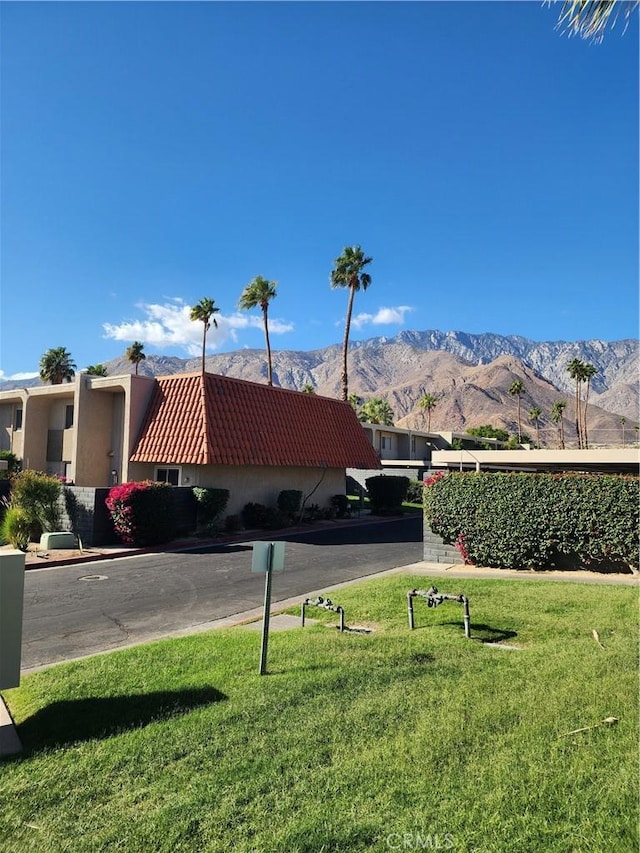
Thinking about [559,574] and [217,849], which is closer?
[217,849]

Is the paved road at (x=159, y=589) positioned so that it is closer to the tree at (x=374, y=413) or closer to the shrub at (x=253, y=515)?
the shrub at (x=253, y=515)

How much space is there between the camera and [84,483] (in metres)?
25.8

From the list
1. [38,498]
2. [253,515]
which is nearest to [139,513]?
[38,498]

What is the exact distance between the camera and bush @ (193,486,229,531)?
2195 centimetres

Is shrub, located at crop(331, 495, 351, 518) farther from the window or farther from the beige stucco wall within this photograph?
the window

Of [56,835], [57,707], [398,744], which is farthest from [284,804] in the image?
[57,707]

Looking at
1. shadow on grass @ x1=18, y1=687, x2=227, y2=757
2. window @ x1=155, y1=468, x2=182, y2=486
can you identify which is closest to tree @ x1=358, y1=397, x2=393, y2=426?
window @ x1=155, y1=468, x2=182, y2=486

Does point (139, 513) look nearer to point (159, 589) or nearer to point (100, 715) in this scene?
point (159, 589)

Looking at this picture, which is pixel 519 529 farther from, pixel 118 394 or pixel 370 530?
pixel 118 394

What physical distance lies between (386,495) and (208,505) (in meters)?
15.3

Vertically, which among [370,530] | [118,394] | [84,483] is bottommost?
[370,530]

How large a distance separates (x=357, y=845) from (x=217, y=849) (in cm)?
82

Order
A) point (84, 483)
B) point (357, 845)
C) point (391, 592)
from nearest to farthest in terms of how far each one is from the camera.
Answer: point (357, 845) < point (391, 592) < point (84, 483)

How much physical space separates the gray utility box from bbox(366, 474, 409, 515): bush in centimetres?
3003
